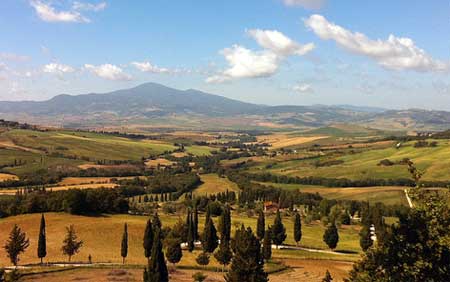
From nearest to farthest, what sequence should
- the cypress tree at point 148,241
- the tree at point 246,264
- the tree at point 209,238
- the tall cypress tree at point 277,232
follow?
the tree at point 246,264 < the cypress tree at point 148,241 < the tree at point 209,238 < the tall cypress tree at point 277,232

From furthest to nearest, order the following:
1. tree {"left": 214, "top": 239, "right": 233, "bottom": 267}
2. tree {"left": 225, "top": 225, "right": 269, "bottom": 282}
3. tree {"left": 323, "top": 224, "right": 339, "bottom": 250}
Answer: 1. tree {"left": 323, "top": 224, "right": 339, "bottom": 250}
2. tree {"left": 214, "top": 239, "right": 233, "bottom": 267}
3. tree {"left": 225, "top": 225, "right": 269, "bottom": 282}

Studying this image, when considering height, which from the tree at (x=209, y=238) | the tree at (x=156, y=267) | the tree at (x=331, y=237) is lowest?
the tree at (x=331, y=237)

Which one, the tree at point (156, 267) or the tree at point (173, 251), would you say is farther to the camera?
the tree at point (173, 251)

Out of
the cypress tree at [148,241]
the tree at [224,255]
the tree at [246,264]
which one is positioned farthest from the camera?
the cypress tree at [148,241]

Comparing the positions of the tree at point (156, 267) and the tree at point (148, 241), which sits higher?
the tree at point (156, 267)

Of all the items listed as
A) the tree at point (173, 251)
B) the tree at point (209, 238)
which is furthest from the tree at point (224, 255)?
the tree at point (209, 238)

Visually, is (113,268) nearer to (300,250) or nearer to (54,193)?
(300,250)

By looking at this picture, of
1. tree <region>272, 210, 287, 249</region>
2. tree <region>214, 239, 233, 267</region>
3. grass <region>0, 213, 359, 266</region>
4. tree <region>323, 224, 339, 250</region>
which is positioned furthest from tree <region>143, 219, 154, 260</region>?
tree <region>323, 224, 339, 250</region>

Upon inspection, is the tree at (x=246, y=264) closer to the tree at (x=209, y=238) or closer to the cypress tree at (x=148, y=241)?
the cypress tree at (x=148, y=241)

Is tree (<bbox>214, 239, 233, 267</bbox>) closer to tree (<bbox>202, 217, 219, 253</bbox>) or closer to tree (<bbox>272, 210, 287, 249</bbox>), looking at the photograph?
tree (<bbox>202, 217, 219, 253</bbox>)

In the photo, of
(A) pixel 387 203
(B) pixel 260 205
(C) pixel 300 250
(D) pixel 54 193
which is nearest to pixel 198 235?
(C) pixel 300 250
